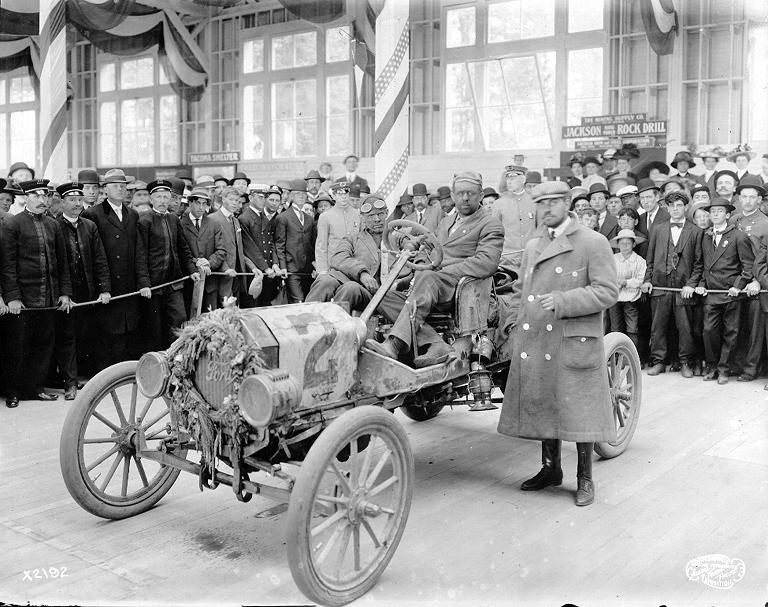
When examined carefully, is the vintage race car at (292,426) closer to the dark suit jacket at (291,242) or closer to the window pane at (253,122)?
the dark suit jacket at (291,242)

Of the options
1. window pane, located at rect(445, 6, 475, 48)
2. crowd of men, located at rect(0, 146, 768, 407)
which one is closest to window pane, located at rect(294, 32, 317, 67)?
window pane, located at rect(445, 6, 475, 48)

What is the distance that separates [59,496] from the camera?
15.1ft

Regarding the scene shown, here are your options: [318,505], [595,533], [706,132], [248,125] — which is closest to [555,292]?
[595,533]

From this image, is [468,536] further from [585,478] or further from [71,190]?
[71,190]

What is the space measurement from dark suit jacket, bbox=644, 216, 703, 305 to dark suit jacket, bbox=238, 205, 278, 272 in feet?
14.3

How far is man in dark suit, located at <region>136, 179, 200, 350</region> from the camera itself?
812 cm

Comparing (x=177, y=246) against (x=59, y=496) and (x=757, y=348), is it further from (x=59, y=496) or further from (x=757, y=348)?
(x=757, y=348)

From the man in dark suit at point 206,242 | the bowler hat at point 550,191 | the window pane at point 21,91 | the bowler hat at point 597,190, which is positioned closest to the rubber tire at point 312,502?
the bowler hat at point 550,191

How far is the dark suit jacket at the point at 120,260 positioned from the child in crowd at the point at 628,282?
5075 millimetres

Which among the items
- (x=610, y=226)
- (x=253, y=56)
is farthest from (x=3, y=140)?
(x=610, y=226)

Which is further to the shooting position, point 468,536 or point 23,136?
point 23,136

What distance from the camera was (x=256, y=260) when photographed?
380 inches

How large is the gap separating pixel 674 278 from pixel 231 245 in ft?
16.0

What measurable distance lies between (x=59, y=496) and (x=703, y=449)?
4.21m
